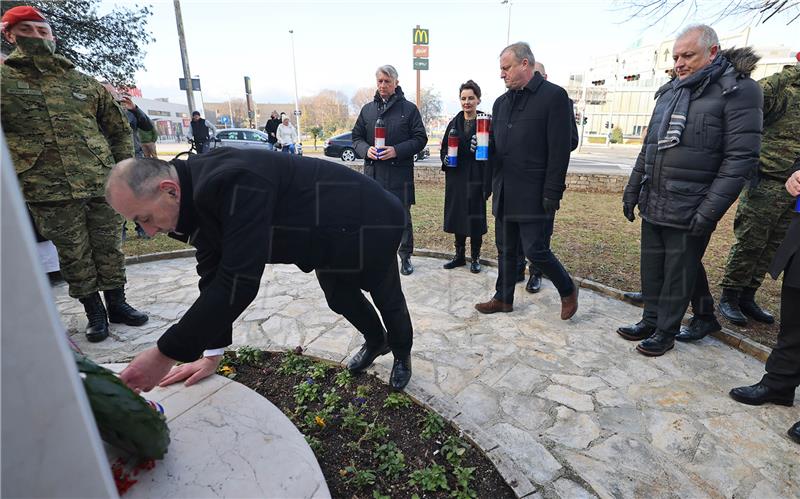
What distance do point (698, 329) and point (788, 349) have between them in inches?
34.8

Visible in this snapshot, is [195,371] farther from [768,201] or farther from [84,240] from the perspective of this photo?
[768,201]

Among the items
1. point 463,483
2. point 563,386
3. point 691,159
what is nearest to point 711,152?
→ point 691,159

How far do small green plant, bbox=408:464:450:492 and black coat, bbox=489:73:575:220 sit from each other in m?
2.12

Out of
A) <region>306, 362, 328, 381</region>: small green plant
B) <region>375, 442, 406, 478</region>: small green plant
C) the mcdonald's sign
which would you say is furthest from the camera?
the mcdonald's sign

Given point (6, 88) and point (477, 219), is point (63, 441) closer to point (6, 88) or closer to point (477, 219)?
point (6, 88)

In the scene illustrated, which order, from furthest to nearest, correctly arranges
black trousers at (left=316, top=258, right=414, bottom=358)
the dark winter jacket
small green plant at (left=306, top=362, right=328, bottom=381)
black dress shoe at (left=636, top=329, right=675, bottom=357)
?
black dress shoe at (left=636, top=329, right=675, bottom=357) → small green plant at (left=306, top=362, right=328, bottom=381) → the dark winter jacket → black trousers at (left=316, top=258, right=414, bottom=358)

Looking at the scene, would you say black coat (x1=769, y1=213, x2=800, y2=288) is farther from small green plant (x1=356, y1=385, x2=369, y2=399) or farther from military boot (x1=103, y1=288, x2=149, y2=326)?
military boot (x1=103, y1=288, x2=149, y2=326)

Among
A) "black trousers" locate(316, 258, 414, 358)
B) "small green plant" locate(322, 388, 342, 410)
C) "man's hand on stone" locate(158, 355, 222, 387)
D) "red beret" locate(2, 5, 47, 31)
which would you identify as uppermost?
"red beret" locate(2, 5, 47, 31)

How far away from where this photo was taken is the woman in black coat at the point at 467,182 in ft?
14.8

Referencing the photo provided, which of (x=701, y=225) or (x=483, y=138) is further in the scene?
(x=483, y=138)

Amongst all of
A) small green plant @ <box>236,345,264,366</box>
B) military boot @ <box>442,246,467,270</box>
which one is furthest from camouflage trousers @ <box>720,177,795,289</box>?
small green plant @ <box>236,345,264,366</box>

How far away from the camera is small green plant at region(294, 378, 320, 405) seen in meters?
2.43

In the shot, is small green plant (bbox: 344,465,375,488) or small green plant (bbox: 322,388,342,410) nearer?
small green plant (bbox: 344,465,375,488)

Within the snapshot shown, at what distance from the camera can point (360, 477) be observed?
1.88m
